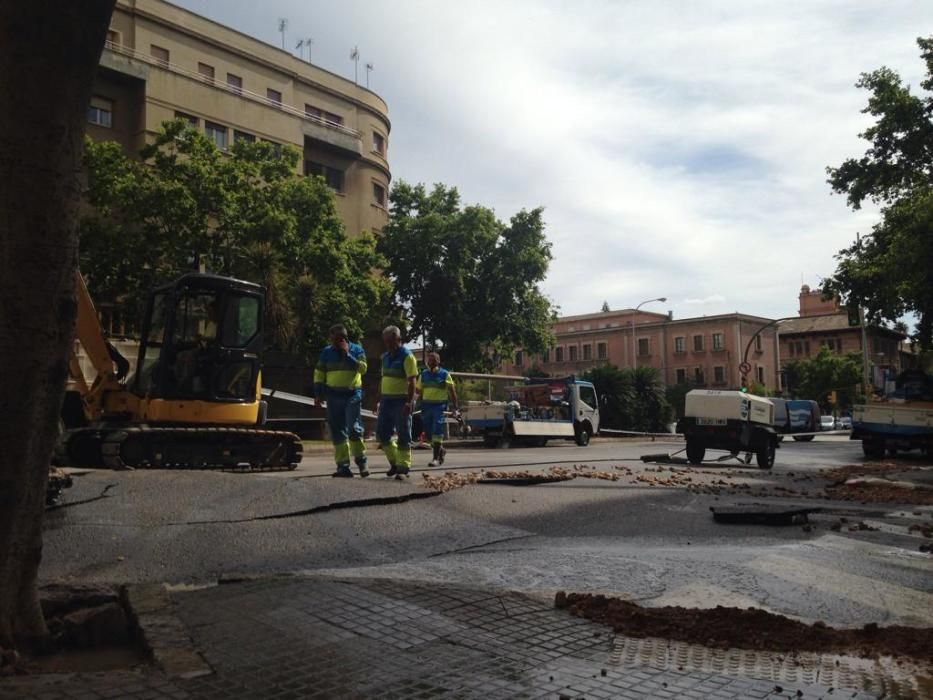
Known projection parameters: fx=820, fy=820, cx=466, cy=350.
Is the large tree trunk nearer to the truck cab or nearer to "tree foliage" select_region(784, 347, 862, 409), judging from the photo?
the truck cab

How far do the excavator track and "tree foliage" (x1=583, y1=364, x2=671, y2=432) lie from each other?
103ft

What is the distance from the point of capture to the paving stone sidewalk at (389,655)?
129 inches

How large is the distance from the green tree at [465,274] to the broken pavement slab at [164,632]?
36460 millimetres

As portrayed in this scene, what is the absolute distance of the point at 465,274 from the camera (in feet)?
135

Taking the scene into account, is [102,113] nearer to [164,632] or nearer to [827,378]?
[164,632]

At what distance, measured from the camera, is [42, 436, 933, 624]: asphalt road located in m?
5.37

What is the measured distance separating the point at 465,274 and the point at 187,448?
97.2 ft

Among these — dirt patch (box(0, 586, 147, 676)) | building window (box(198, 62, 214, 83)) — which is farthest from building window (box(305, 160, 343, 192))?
dirt patch (box(0, 586, 147, 676))

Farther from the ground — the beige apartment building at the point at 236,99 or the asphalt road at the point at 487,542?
the beige apartment building at the point at 236,99

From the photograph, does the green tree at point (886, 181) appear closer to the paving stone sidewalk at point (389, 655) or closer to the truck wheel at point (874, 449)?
the truck wheel at point (874, 449)

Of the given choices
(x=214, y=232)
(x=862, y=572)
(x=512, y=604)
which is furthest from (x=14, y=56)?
(x=214, y=232)

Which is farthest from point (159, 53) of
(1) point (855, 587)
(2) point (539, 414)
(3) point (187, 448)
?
(1) point (855, 587)

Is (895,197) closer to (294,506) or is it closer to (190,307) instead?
(190,307)

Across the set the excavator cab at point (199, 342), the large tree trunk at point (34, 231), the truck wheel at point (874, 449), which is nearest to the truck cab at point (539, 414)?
the truck wheel at point (874, 449)
